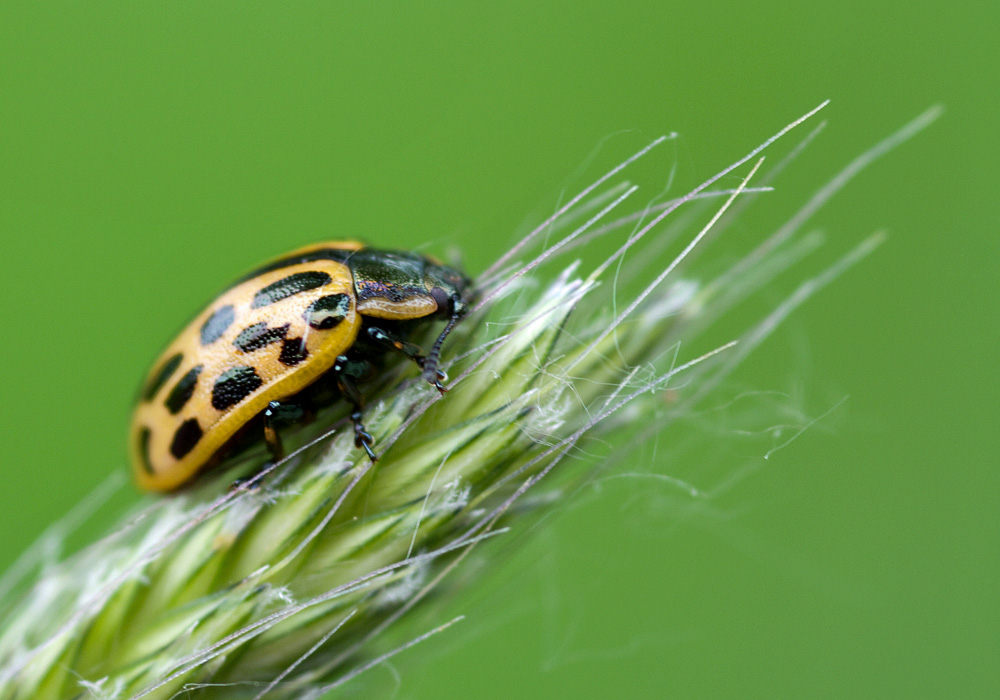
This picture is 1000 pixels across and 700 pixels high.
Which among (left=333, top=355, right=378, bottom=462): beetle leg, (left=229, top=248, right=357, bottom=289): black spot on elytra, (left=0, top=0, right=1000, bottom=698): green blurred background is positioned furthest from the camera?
(left=0, top=0, right=1000, bottom=698): green blurred background

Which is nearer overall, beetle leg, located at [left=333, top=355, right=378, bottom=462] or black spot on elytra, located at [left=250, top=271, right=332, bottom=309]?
beetle leg, located at [left=333, top=355, right=378, bottom=462]

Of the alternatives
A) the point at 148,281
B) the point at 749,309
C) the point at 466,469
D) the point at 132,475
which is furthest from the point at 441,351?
the point at 148,281

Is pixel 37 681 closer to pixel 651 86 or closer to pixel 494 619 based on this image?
pixel 494 619

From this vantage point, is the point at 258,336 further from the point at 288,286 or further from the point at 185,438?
the point at 185,438

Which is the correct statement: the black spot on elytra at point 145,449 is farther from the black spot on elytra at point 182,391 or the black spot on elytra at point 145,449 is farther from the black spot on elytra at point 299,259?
the black spot on elytra at point 299,259

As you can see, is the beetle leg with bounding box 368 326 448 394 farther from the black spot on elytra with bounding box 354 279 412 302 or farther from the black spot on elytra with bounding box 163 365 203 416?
the black spot on elytra with bounding box 163 365 203 416

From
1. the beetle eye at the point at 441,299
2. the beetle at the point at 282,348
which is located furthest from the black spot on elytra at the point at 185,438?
the beetle eye at the point at 441,299

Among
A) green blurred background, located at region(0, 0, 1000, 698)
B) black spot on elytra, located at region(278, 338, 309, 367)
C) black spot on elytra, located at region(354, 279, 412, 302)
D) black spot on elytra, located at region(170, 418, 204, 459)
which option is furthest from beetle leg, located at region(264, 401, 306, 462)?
green blurred background, located at region(0, 0, 1000, 698)
